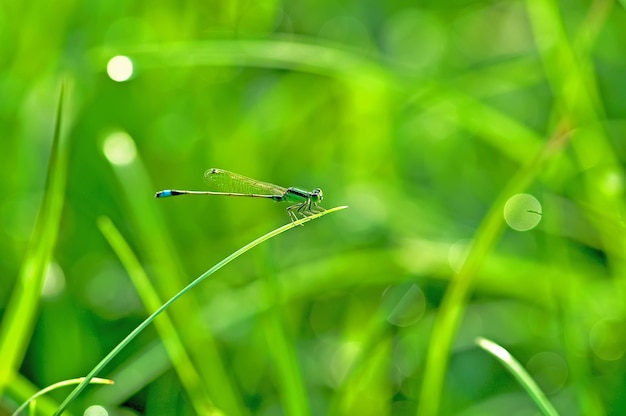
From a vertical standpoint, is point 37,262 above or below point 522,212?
below

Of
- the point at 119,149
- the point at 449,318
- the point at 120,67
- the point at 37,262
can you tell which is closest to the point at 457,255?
the point at 449,318

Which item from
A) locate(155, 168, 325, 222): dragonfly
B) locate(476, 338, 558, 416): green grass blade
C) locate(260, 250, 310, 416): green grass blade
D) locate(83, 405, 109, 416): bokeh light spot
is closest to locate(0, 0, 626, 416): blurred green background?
locate(260, 250, 310, 416): green grass blade

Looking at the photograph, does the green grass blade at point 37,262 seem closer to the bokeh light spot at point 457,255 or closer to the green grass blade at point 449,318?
the green grass blade at point 449,318

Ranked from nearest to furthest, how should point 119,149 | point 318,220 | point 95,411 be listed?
point 95,411, point 119,149, point 318,220

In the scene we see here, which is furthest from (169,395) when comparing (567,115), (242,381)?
(567,115)

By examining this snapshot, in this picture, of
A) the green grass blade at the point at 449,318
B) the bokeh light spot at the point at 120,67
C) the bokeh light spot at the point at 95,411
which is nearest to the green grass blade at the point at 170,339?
the bokeh light spot at the point at 95,411

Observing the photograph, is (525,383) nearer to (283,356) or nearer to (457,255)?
(283,356)

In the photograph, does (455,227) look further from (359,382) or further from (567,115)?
(359,382)
